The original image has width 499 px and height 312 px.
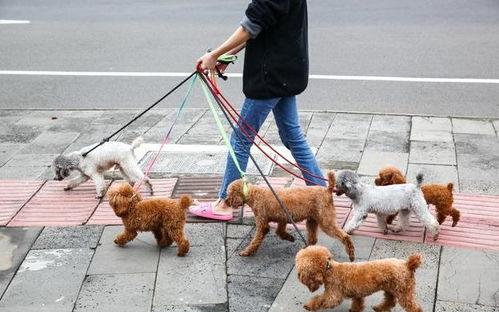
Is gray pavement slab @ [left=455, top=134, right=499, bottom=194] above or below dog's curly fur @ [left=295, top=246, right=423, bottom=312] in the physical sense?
below

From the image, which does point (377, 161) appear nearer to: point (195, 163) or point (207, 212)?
point (195, 163)

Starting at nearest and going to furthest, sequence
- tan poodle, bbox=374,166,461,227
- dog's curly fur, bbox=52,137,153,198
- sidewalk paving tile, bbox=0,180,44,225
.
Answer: tan poodle, bbox=374,166,461,227 < sidewalk paving tile, bbox=0,180,44,225 < dog's curly fur, bbox=52,137,153,198

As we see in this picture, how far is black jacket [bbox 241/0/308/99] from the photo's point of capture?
18.1 ft

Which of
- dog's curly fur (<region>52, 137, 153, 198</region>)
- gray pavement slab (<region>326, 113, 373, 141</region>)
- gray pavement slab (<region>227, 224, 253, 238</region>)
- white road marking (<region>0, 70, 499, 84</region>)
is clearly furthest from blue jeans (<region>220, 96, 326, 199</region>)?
white road marking (<region>0, 70, 499, 84</region>)

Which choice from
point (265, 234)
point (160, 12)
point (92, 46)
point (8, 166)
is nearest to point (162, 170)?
point (8, 166)

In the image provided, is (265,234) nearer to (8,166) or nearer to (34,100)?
(8,166)

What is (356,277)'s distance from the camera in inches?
177

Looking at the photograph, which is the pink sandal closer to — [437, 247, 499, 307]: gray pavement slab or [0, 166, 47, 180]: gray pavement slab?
[437, 247, 499, 307]: gray pavement slab

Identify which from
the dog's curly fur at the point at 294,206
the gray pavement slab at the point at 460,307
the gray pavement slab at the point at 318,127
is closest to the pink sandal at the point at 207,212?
the dog's curly fur at the point at 294,206

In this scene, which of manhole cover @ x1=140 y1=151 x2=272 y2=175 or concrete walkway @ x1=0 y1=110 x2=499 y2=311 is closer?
concrete walkway @ x1=0 y1=110 x2=499 y2=311

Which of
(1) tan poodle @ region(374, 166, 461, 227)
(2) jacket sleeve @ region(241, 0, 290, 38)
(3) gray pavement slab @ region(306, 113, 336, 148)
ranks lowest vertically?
(3) gray pavement slab @ region(306, 113, 336, 148)

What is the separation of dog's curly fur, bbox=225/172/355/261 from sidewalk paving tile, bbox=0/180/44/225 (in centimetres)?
219

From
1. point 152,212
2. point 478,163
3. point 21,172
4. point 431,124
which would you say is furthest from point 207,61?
point 431,124

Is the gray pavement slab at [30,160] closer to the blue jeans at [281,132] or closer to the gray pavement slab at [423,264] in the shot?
the blue jeans at [281,132]
